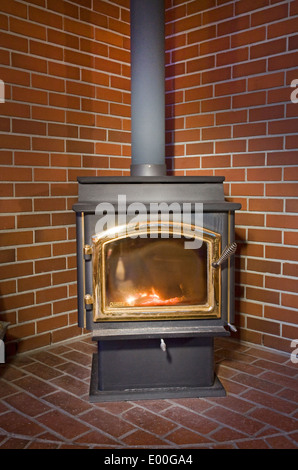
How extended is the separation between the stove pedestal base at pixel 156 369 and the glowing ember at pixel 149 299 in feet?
0.57

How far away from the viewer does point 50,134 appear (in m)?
2.59

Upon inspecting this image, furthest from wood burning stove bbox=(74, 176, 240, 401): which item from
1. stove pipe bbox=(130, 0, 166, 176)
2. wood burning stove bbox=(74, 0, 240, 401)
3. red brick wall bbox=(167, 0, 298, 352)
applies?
red brick wall bbox=(167, 0, 298, 352)

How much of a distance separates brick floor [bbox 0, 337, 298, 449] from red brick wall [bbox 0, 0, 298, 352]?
326 millimetres

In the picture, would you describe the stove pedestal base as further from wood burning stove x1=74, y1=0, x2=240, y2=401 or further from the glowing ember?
the glowing ember

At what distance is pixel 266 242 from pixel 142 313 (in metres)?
0.96

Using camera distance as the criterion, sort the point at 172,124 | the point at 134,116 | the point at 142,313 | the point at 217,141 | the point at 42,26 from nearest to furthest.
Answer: the point at 142,313
the point at 134,116
the point at 42,26
the point at 217,141
the point at 172,124

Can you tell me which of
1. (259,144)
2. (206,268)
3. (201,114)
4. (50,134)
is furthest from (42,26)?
(206,268)

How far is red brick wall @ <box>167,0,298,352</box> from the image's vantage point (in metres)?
2.46

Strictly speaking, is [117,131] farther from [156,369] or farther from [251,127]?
[156,369]

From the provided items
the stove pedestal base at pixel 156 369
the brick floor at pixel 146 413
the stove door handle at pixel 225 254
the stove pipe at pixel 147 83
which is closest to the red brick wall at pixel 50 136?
the brick floor at pixel 146 413

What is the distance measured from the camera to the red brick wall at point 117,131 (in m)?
2.44

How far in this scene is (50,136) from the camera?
259 cm

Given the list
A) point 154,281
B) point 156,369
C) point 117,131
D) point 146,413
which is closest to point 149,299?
point 154,281

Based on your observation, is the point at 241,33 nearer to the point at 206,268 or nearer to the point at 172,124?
the point at 172,124
